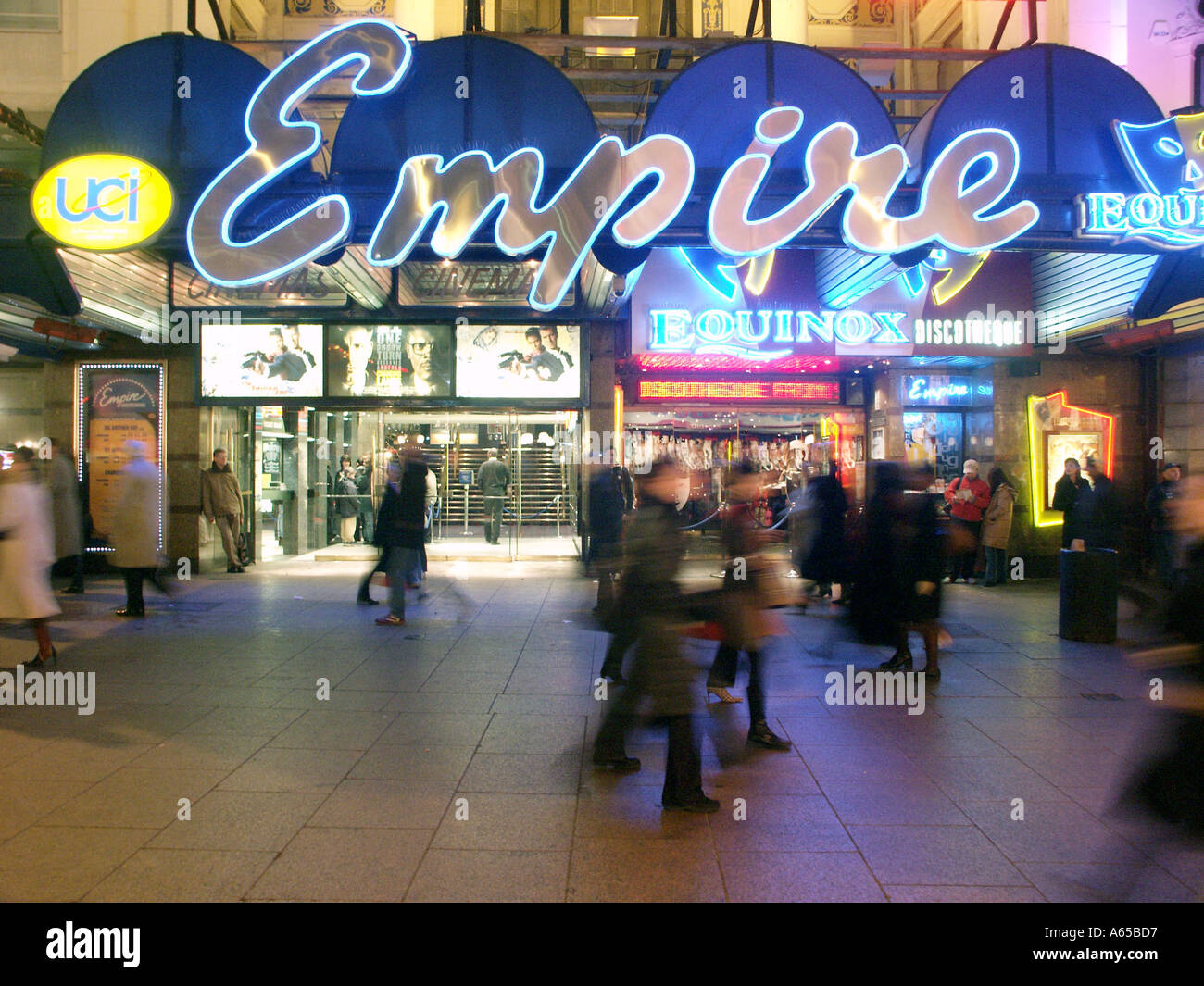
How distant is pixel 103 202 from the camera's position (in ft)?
22.2

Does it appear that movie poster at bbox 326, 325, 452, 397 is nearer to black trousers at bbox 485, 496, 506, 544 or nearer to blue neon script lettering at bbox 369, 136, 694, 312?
black trousers at bbox 485, 496, 506, 544

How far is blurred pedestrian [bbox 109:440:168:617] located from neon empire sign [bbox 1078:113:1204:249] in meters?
9.55

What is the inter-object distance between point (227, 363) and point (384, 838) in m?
10.9

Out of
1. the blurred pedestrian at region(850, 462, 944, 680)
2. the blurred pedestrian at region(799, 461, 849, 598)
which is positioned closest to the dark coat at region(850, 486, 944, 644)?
the blurred pedestrian at region(850, 462, 944, 680)

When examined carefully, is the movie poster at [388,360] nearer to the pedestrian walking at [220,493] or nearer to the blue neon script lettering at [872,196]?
the pedestrian walking at [220,493]

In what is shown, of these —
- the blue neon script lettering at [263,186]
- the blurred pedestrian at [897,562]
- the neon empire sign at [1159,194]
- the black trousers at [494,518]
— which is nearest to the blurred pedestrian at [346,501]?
the black trousers at [494,518]

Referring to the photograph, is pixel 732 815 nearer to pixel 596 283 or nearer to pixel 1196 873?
pixel 1196 873

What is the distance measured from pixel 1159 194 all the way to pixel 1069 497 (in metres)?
5.75

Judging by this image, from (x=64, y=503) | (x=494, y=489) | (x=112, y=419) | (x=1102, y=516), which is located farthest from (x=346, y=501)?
(x=1102, y=516)

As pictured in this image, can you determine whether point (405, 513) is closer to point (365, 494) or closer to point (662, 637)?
point (662, 637)

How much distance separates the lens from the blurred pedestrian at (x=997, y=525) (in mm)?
12430

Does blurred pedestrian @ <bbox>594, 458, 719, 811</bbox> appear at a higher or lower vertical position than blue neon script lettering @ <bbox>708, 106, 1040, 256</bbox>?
lower

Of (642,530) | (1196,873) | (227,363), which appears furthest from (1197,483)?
(227,363)

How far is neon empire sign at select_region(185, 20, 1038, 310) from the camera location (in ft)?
21.6
